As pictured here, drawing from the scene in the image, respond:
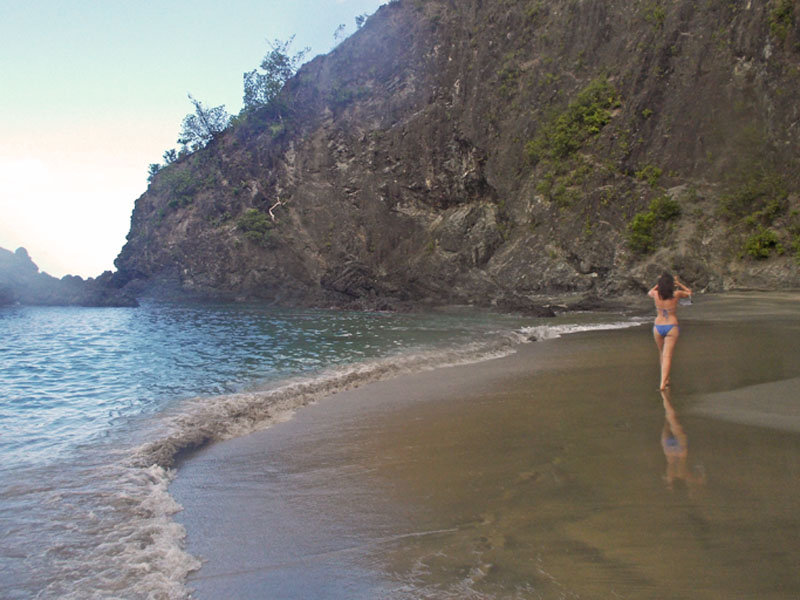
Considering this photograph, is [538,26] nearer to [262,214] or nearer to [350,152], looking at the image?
[350,152]

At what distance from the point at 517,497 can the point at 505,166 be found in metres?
31.1

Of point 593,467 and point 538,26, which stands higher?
point 538,26

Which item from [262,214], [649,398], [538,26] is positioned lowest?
[649,398]

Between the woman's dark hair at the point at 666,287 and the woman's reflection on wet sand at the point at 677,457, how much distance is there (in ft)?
6.89

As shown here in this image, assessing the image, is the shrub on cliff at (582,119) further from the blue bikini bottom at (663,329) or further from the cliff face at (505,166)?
the blue bikini bottom at (663,329)

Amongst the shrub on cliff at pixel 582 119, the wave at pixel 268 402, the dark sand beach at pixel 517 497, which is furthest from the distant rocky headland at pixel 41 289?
the dark sand beach at pixel 517 497

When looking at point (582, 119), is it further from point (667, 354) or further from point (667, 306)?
point (667, 354)

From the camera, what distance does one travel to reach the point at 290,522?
144 inches

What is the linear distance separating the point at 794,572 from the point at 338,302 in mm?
30228

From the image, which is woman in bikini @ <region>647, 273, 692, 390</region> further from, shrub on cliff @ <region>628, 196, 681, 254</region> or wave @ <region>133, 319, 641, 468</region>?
shrub on cliff @ <region>628, 196, 681, 254</region>

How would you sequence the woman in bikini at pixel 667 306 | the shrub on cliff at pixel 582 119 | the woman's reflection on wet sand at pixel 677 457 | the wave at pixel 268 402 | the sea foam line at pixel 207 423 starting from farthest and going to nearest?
1. the shrub on cliff at pixel 582 119
2. the woman in bikini at pixel 667 306
3. the wave at pixel 268 402
4. the woman's reflection on wet sand at pixel 677 457
5. the sea foam line at pixel 207 423

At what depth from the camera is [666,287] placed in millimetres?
7145

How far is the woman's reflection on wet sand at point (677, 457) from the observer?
3.63 metres

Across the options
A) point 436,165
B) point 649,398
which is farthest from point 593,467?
point 436,165
